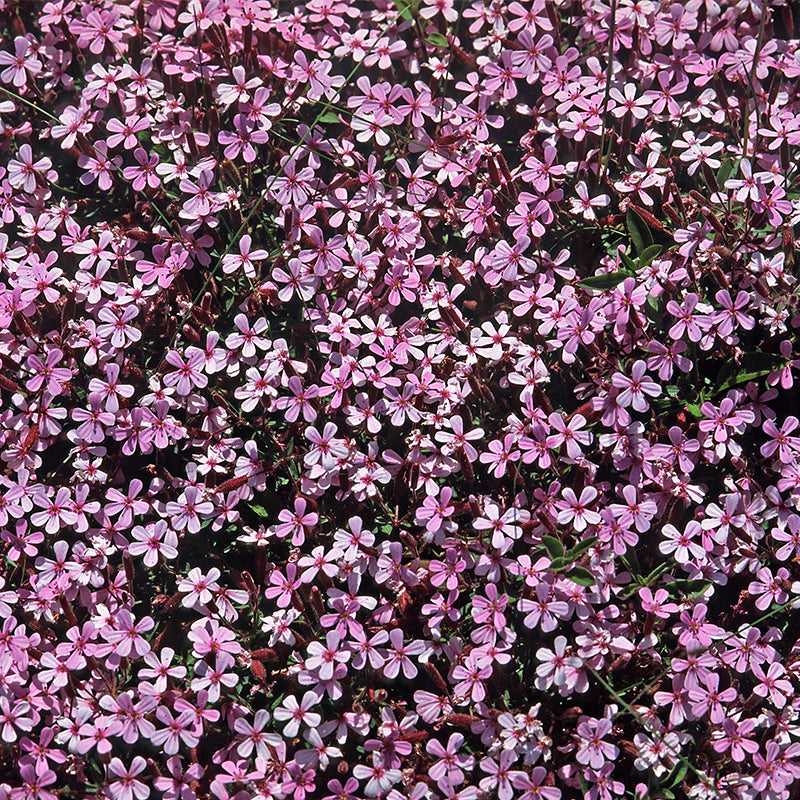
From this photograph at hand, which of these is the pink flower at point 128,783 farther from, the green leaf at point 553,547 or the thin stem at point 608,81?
the thin stem at point 608,81

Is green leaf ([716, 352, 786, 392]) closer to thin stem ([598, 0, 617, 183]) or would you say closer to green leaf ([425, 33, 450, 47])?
thin stem ([598, 0, 617, 183])

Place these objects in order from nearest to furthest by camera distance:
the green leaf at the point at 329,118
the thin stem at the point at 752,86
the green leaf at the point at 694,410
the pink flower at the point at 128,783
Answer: the pink flower at the point at 128,783 → the green leaf at the point at 694,410 → the thin stem at the point at 752,86 → the green leaf at the point at 329,118

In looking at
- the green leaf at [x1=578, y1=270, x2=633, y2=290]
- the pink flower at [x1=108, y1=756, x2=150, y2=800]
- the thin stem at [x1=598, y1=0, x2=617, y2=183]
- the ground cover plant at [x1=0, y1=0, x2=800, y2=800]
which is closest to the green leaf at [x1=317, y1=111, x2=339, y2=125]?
the ground cover plant at [x1=0, y1=0, x2=800, y2=800]

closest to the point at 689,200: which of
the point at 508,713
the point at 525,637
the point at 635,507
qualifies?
the point at 635,507

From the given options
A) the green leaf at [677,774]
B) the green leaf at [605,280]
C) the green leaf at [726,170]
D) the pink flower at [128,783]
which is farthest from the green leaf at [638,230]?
the pink flower at [128,783]

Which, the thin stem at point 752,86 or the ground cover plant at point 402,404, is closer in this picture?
the ground cover plant at point 402,404

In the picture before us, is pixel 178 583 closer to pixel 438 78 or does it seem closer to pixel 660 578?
pixel 660 578

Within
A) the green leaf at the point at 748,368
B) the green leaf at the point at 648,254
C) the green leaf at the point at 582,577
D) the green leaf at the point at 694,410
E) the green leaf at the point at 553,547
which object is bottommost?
the green leaf at the point at 582,577
